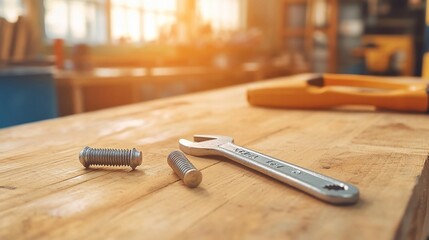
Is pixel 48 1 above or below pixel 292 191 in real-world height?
above

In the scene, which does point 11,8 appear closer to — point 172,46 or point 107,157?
point 172,46

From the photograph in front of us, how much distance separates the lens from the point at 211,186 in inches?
21.4

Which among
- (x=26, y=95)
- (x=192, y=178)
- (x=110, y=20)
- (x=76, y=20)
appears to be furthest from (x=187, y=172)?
(x=110, y=20)

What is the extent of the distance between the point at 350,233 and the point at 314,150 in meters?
0.33

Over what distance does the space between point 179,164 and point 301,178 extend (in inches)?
5.5

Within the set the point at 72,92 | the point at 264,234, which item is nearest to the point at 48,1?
the point at 72,92

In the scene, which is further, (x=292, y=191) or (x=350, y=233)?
(x=292, y=191)

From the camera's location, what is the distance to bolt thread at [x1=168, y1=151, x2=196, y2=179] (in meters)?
0.55

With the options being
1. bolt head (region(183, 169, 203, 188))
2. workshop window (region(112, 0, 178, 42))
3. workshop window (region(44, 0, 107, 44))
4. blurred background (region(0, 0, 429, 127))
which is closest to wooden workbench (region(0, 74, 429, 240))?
bolt head (region(183, 169, 203, 188))

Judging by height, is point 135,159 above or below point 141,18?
below

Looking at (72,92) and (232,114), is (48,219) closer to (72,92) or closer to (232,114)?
(232,114)

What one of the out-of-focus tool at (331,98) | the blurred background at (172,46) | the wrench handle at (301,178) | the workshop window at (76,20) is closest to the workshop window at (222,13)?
the blurred background at (172,46)

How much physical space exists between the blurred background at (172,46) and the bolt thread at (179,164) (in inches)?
58.1

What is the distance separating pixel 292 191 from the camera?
1.70ft
